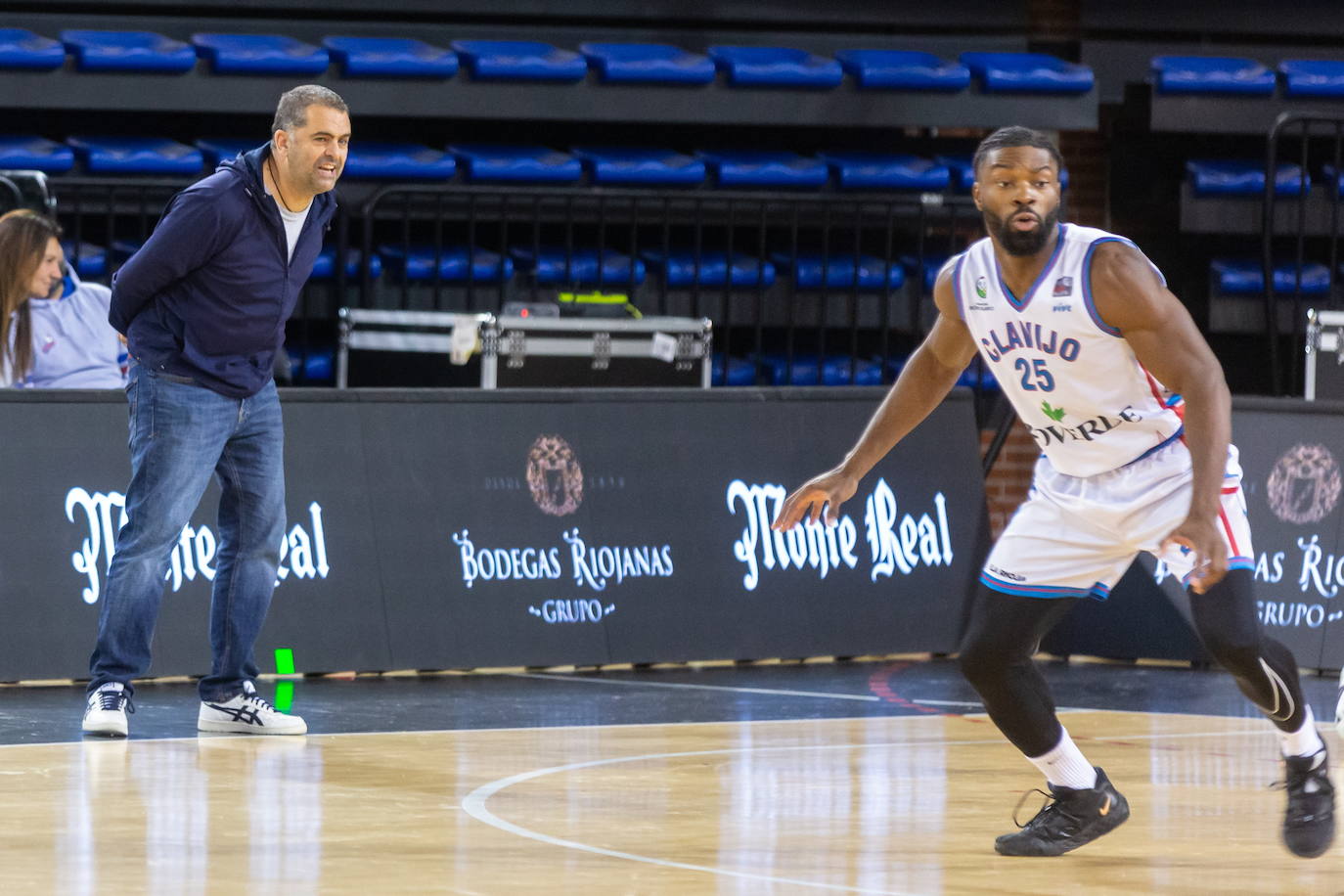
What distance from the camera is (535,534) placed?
374 inches

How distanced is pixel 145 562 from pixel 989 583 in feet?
9.62

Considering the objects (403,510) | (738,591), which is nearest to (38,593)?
(403,510)

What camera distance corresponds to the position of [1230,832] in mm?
6078

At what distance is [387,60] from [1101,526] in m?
7.87

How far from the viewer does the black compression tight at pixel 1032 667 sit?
215 inches


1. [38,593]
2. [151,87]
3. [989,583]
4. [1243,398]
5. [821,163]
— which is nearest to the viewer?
[989,583]

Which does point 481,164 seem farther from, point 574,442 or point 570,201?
point 574,442

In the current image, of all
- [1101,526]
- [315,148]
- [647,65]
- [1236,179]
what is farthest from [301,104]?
[1236,179]

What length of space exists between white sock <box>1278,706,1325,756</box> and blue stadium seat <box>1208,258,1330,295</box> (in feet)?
27.2

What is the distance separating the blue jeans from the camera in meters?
7.24

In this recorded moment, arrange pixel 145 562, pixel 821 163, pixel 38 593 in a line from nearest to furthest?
1. pixel 145 562
2. pixel 38 593
3. pixel 821 163

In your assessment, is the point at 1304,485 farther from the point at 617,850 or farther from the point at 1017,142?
the point at 617,850

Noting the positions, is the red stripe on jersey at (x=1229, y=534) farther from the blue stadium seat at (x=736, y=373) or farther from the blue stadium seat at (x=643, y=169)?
the blue stadium seat at (x=643, y=169)

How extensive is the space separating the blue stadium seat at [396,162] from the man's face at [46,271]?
3.38 m
